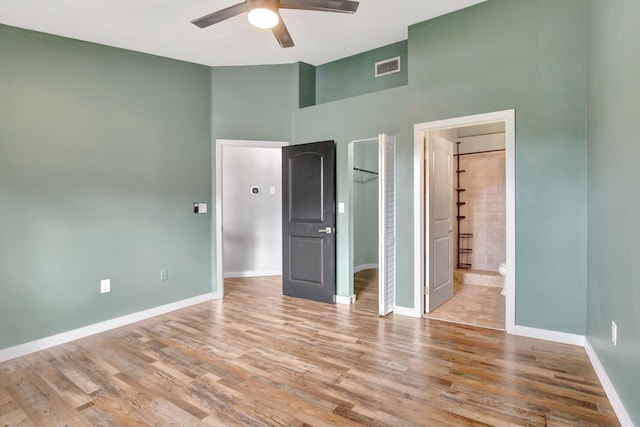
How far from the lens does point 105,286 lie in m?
3.39

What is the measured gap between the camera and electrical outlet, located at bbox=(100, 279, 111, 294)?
3359mm

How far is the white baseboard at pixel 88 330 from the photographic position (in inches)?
110

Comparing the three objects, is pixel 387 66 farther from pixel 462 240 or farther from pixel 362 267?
pixel 362 267

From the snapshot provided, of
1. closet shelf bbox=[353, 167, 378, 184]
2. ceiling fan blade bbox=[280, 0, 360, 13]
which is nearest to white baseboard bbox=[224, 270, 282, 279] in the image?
closet shelf bbox=[353, 167, 378, 184]

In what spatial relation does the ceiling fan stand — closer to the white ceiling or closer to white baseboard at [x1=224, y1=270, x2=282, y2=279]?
the white ceiling

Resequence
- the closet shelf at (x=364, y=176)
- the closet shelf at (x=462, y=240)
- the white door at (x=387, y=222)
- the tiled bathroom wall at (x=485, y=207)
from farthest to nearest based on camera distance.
A: the closet shelf at (x=364, y=176) → the closet shelf at (x=462, y=240) → the tiled bathroom wall at (x=485, y=207) → the white door at (x=387, y=222)

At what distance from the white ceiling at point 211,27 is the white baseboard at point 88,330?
9.05 ft

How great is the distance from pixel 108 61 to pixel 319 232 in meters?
2.91

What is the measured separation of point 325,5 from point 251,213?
4082 millimetres

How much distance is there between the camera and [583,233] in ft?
8.94

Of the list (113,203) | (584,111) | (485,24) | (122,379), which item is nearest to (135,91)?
(113,203)

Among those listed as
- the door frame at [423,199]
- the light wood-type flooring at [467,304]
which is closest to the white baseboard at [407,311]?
the door frame at [423,199]

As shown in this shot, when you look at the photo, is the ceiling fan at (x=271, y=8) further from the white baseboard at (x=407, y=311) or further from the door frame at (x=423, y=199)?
the white baseboard at (x=407, y=311)

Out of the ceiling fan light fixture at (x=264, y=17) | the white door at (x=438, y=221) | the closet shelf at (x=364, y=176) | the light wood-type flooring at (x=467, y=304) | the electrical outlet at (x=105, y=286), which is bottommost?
the light wood-type flooring at (x=467, y=304)
